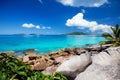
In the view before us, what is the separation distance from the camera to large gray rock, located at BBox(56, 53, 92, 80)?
7.18 m

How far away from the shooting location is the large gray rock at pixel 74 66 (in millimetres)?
7179

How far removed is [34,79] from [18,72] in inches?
24.0

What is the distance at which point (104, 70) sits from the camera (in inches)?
234

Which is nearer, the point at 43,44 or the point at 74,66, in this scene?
the point at 74,66

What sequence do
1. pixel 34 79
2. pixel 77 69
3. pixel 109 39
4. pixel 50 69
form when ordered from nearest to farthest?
pixel 34 79
pixel 77 69
pixel 50 69
pixel 109 39

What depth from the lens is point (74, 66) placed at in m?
7.40

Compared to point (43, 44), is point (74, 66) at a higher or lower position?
higher

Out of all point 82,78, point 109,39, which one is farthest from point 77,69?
point 109,39

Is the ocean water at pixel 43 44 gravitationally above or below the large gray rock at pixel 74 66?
below

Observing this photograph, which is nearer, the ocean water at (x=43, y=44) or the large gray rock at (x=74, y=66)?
the large gray rock at (x=74, y=66)

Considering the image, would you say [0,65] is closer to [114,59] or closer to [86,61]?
[86,61]

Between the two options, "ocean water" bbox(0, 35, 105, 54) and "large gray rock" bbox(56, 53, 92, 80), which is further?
"ocean water" bbox(0, 35, 105, 54)

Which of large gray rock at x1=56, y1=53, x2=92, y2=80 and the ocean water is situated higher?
large gray rock at x1=56, y1=53, x2=92, y2=80

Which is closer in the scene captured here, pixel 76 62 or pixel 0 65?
pixel 0 65
